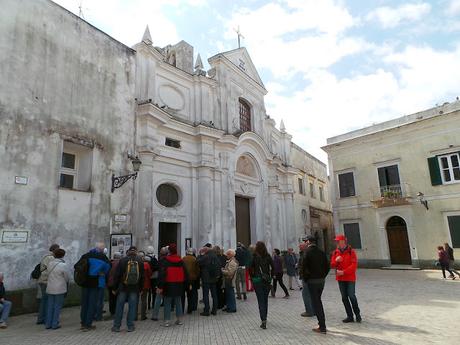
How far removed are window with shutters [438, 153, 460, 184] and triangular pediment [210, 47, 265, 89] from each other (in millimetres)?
11372

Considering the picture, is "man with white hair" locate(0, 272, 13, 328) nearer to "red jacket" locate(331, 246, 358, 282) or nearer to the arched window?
"red jacket" locate(331, 246, 358, 282)

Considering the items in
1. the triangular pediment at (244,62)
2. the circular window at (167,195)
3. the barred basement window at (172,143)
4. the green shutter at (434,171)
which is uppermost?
the triangular pediment at (244,62)

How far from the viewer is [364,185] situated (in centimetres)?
2086

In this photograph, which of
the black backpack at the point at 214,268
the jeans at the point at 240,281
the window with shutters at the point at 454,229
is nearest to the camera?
the black backpack at the point at 214,268

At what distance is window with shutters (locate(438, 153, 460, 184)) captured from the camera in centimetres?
1750

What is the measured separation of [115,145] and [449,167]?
17180mm

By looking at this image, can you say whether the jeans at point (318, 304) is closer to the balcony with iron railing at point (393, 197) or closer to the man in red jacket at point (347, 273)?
the man in red jacket at point (347, 273)

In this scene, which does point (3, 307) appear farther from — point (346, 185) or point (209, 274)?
point (346, 185)

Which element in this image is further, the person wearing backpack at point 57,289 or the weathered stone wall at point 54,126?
the weathered stone wall at point 54,126

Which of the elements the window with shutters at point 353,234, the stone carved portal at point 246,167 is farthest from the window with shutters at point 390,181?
the stone carved portal at point 246,167

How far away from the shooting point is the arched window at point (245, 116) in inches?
768

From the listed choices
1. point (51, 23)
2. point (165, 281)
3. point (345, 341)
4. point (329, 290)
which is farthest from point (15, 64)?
point (329, 290)

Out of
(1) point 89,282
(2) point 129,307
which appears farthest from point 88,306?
(2) point 129,307

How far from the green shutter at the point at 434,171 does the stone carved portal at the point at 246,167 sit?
9.78m
